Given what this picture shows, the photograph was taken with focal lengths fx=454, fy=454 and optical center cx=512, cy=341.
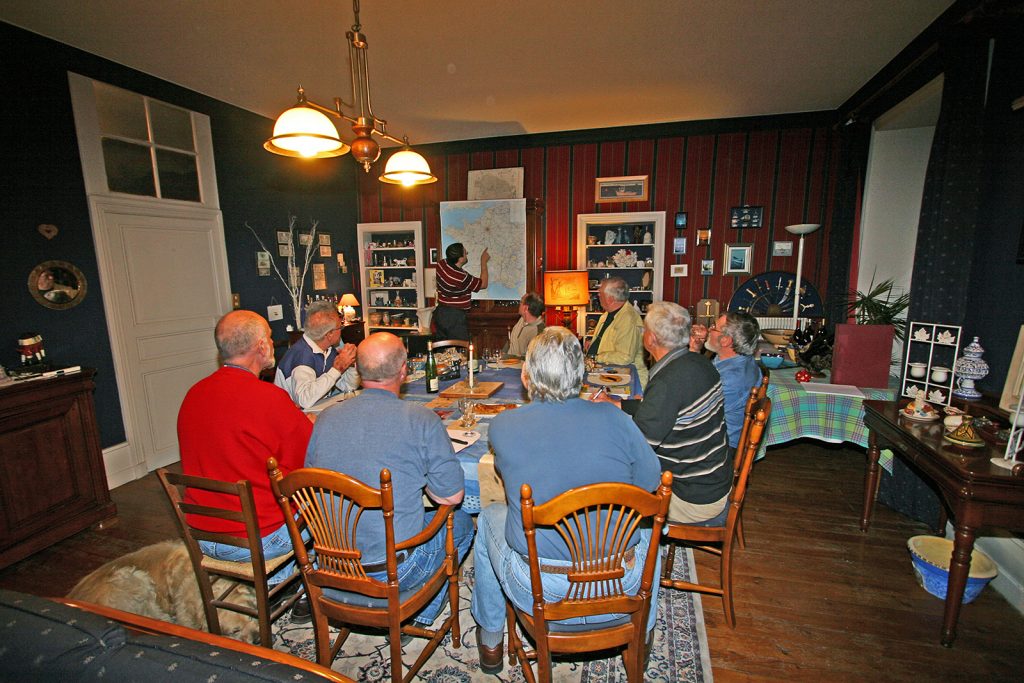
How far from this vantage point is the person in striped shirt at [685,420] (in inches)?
77.6

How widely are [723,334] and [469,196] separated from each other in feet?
15.6

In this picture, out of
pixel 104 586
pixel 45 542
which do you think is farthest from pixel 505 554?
pixel 45 542

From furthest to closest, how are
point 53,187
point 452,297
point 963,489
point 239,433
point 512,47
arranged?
point 452,297 < point 512,47 < point 53,187 < point 963,489 < point 239,433

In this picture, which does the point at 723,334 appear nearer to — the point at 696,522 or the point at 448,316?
the point at 696,522

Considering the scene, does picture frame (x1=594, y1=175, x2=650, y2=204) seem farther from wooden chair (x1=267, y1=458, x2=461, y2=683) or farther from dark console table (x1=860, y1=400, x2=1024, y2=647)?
wooden chair (x1=267, y1=458, x2=461, y2=683)

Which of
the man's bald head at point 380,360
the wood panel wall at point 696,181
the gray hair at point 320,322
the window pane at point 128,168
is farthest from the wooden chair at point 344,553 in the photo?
the wood panel wall at point 696,181

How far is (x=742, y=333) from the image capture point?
2689 mm

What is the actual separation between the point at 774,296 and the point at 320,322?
17.6 feet

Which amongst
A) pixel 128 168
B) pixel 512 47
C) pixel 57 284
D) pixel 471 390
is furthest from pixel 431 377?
pixel 128 168

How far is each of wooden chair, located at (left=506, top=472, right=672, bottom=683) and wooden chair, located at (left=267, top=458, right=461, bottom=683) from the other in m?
0.45

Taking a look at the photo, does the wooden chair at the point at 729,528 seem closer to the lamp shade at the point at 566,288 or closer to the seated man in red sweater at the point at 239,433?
the seated man in red sweater at the point at 239,433

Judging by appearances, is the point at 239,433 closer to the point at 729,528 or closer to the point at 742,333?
the point at 729,528

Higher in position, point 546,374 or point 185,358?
point 546,374

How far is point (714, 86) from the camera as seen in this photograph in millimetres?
4445
